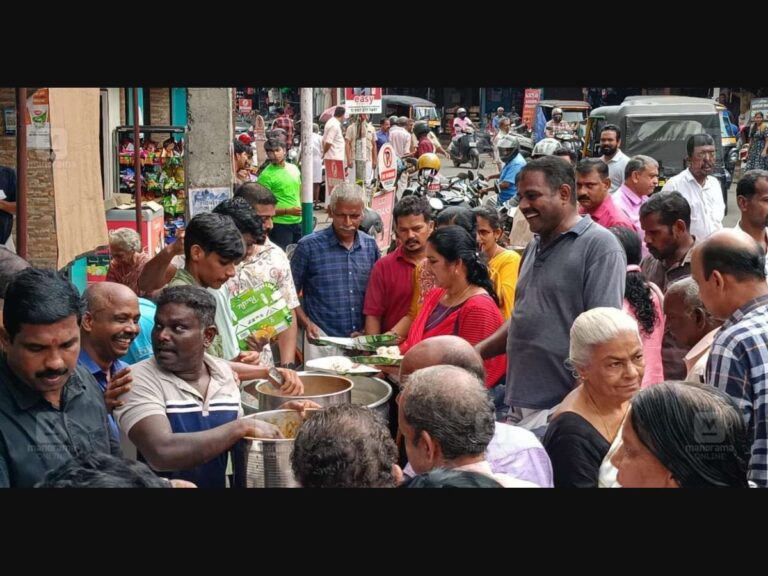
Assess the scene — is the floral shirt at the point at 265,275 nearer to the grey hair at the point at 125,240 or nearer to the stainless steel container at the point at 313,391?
the stainless steel container at the point at 313,391

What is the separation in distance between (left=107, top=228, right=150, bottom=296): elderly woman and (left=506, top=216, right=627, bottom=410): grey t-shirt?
323 cm

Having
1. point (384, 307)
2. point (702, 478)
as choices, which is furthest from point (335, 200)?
point (702, 478)

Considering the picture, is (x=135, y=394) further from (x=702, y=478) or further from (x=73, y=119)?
(x=73, y=119)

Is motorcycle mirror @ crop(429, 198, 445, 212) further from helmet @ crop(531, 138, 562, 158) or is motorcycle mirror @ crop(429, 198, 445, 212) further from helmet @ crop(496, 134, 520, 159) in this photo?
helmet @ crop(496, 134, 520, 159)

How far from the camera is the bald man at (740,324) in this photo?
3385 millimetres

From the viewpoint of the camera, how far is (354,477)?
2605mm

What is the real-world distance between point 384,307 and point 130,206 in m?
4.38

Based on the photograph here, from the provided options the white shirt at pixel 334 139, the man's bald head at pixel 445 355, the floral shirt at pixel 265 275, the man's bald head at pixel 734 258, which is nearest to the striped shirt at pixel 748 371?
the man's bald head at pixel 734 258

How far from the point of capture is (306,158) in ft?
33.6

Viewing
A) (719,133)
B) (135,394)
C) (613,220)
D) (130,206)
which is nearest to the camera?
(135,394)

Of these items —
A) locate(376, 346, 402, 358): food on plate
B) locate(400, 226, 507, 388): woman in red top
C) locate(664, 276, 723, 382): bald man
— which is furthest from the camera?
locate(376, 346, 402, 358): food on plate

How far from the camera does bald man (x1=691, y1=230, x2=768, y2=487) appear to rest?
338 centimetres

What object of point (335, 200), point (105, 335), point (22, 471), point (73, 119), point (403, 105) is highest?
point (403, 105)

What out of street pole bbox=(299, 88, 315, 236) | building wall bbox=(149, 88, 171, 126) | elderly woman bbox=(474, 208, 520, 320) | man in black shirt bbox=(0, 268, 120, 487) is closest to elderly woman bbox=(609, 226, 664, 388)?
elderly woman bbox=(474, 208, 520, 320)
